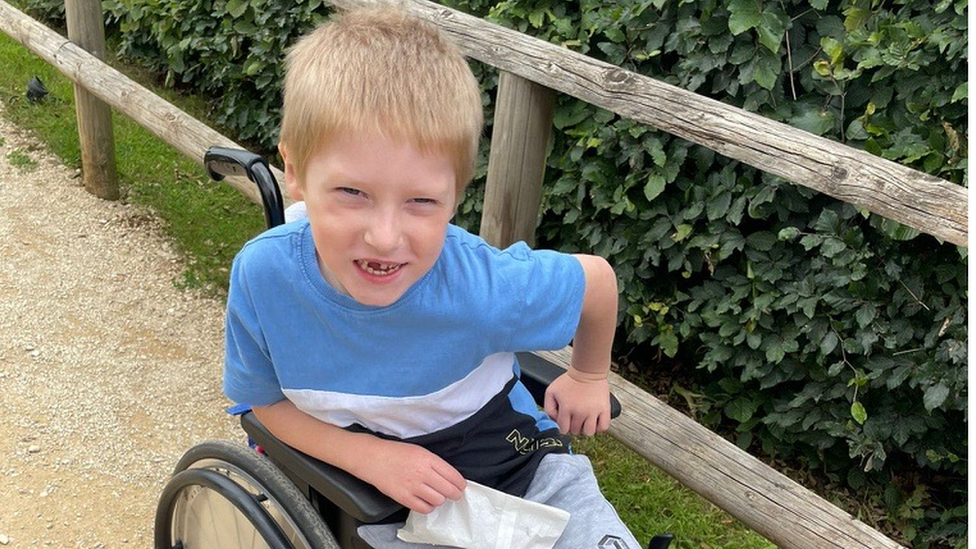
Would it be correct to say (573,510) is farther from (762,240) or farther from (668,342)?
(668,342)

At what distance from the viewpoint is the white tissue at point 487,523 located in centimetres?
166

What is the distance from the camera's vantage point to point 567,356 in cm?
272

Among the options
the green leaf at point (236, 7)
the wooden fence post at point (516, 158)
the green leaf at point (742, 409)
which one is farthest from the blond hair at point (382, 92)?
the green leaf at point (236, 7)

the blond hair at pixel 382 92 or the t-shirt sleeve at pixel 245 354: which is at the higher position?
the blond hair at pixel 382 92

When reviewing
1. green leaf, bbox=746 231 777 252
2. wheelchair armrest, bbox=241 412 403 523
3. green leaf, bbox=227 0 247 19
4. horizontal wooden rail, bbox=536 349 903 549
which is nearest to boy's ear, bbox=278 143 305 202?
wheelchair armrest, bbox=241 412 403 523

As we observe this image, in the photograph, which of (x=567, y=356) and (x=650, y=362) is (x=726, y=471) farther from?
(x=650, y=362)

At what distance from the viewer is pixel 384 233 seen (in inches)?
59.1

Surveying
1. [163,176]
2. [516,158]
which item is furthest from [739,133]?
[163,176]

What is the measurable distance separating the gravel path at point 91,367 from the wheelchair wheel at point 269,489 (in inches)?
40.9

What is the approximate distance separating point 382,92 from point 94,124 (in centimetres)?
339

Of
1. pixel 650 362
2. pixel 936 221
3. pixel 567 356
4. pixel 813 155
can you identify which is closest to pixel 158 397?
pixel 567 356

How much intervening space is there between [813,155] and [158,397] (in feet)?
7.33

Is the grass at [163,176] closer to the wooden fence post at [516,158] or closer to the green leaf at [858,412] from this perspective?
the wooden fence post at [516,158]

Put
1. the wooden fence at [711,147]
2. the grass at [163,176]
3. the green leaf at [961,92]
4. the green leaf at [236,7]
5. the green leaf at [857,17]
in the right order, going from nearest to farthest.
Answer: the wooden fence at [711,147] < the green leaf at [961,92] < the green leaf at [857,17] < the grass at [163,176] < the green leaf at [236,7]
